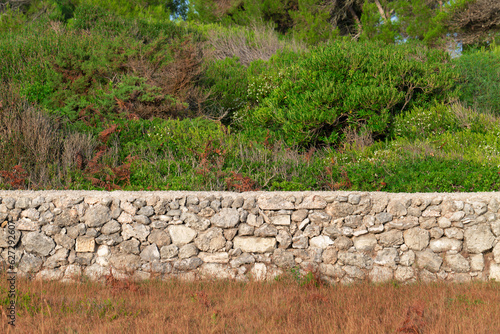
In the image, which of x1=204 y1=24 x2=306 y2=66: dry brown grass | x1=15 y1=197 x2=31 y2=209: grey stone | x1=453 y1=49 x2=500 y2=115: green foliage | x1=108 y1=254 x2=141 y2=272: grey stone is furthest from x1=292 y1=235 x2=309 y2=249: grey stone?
x1=204 y1=24 x2=306 y2=66: dry brown grass

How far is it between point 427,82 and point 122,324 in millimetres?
8507

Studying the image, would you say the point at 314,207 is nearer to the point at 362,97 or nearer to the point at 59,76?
the point at 362,97

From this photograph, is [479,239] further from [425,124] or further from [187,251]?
[425,124]

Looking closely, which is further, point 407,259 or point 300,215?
point 300,215

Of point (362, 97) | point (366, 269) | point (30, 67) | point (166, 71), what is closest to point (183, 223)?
point (366, 269)

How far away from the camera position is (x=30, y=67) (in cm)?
1095

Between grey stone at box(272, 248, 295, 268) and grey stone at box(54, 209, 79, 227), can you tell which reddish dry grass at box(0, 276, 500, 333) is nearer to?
grey stone at box(272, 248, 295, 268)

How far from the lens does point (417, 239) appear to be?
16.2ft

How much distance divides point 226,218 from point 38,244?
2191 millimetres

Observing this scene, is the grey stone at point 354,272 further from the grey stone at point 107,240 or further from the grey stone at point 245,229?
the grey stone at point 107,240

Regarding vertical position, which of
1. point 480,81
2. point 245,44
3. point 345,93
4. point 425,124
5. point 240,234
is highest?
point 245,44

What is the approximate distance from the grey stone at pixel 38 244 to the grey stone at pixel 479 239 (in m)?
4.73

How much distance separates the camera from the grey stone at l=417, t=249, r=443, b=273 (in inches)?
193

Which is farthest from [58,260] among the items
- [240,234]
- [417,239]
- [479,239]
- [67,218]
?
[479,239]
